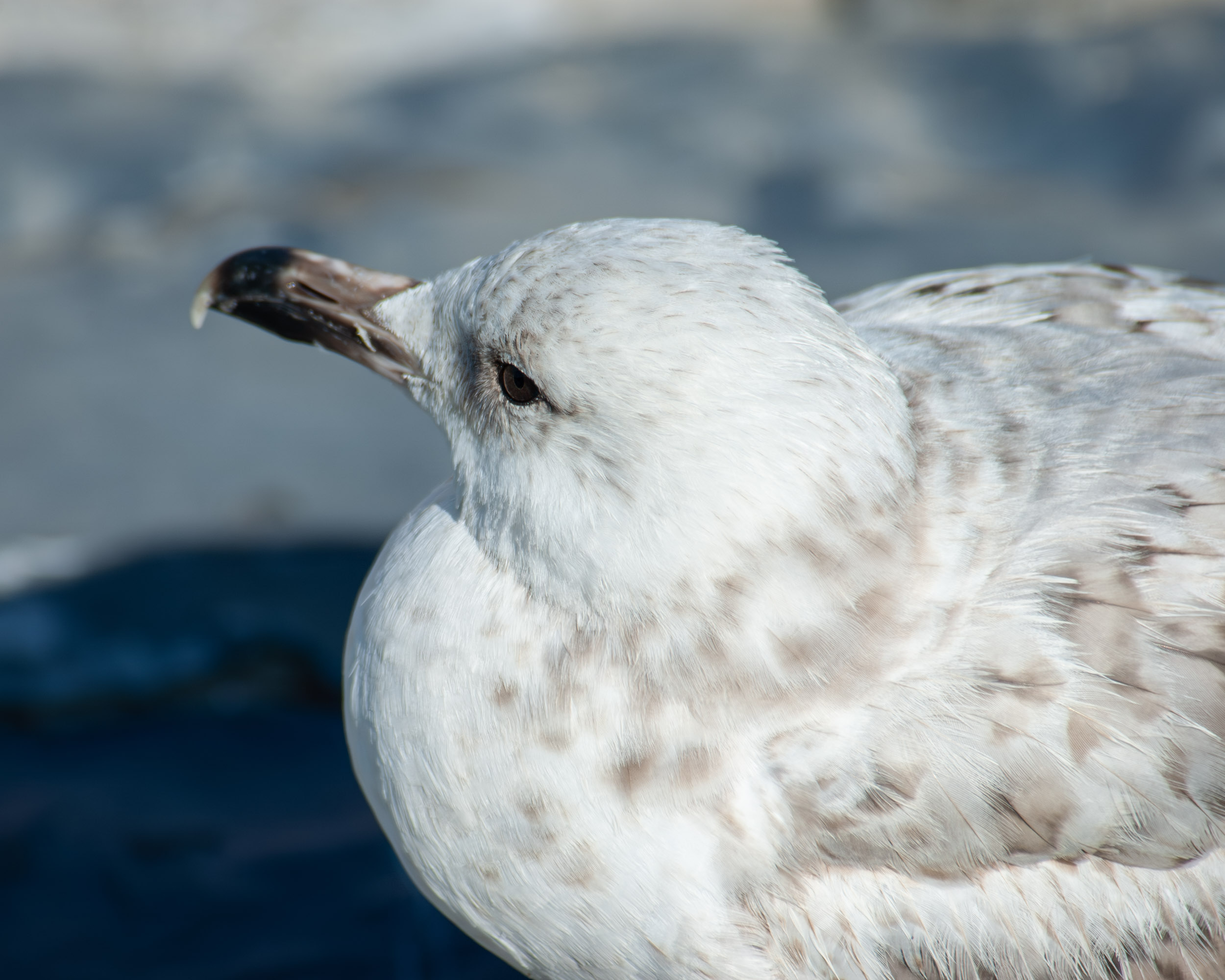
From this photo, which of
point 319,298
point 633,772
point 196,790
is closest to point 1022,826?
point 633,772

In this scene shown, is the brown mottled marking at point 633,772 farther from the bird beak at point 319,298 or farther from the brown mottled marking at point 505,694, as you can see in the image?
the bird beak at point 319,298

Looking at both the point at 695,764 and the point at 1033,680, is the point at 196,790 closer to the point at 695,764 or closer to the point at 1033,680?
the point at 695,764

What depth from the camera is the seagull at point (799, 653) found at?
72.9 inches

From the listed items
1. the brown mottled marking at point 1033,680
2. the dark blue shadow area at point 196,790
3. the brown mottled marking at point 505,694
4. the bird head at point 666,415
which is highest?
the bird head at point 666,415

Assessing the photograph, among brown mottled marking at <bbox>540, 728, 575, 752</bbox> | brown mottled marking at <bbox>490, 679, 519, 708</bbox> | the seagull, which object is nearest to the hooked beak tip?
the seagull

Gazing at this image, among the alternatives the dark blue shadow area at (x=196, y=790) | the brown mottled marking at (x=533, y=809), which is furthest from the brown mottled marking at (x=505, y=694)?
the dark blue shadow area at (x=196, y=790)

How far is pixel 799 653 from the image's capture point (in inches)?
75.0

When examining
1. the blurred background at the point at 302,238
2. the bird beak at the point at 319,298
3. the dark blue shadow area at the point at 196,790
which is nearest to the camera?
the bird beak at the point at 319,298

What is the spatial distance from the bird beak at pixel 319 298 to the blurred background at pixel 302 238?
4.57 feet

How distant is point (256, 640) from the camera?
3629mm

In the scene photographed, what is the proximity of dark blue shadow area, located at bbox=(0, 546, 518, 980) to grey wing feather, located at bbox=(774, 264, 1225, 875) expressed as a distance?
63.5 inches

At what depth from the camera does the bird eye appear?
6.43ft

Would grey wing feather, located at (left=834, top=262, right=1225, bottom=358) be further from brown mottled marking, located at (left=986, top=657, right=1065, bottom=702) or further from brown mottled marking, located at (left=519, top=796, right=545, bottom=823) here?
brown mottled marking, located at (left=519, top=796, right=545, bottom=823)

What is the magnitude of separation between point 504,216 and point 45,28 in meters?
2.11
